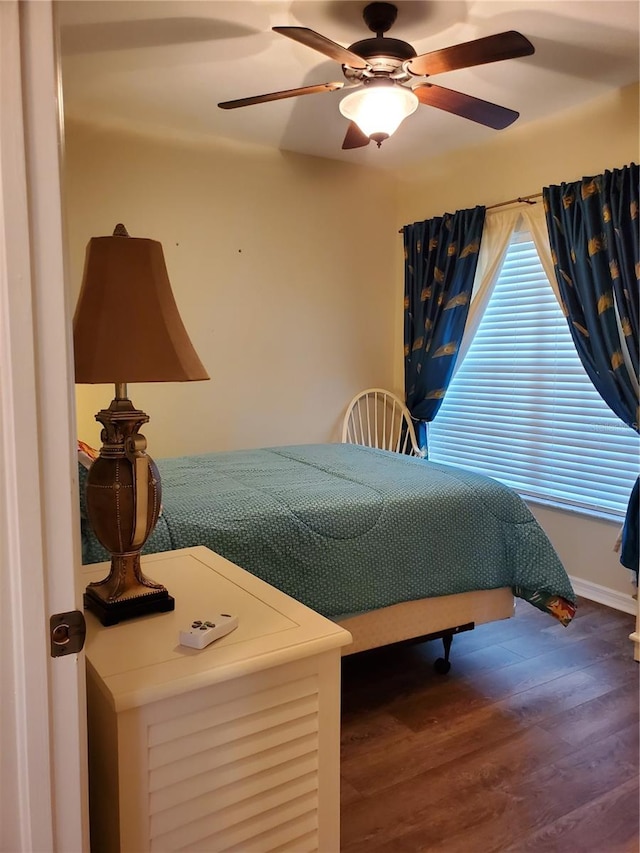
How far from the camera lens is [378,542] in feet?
7.47

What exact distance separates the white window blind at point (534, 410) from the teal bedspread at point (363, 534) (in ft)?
3.35

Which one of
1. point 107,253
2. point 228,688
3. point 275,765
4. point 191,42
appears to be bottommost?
point 275,765

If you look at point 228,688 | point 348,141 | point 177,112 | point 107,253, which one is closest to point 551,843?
point 228,688

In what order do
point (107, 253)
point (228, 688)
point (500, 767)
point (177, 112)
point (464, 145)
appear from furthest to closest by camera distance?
1. point (464, 145)
2. point (177, 112)
3. point (500, 767)
4. point (107, 253)
5. point (228, 688)

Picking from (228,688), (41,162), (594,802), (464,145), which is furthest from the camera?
(464,145)

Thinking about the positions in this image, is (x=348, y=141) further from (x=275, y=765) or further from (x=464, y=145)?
(x=275, y=765)

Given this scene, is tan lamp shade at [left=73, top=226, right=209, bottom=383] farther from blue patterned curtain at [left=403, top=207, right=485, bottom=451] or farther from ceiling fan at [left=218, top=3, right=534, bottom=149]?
blue patterned curtain at [left=403, top=207, right=485, bottom=451]

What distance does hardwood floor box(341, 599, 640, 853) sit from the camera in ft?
5.76

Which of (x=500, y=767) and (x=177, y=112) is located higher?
(x=177, y=112)

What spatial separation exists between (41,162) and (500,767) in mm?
2071

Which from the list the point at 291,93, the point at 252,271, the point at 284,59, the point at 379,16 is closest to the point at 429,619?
the point at 291,93

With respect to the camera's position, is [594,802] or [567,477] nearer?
[594,802]

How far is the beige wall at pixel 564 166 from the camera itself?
3191mm

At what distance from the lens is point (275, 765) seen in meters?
1.15
